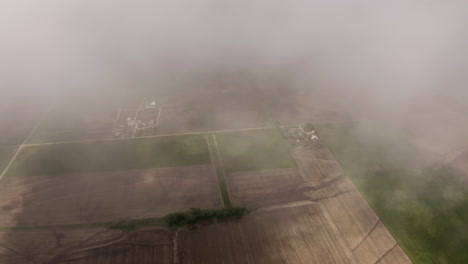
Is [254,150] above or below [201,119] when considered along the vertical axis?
below

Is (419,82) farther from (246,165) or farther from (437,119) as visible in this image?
(246,165)

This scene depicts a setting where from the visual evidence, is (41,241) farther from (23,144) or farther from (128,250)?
(23,144)

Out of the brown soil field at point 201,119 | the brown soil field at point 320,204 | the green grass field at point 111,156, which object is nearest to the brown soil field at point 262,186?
the brown soil field at point 320,204

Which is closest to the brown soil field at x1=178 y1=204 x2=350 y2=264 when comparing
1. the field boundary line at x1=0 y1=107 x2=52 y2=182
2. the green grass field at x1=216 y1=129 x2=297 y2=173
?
the green grass field at x1=216 y1=129 x2=297 y2=173

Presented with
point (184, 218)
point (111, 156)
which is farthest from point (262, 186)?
point (111, 156)

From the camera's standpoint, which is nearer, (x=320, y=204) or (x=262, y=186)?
(x=320, y=204)
